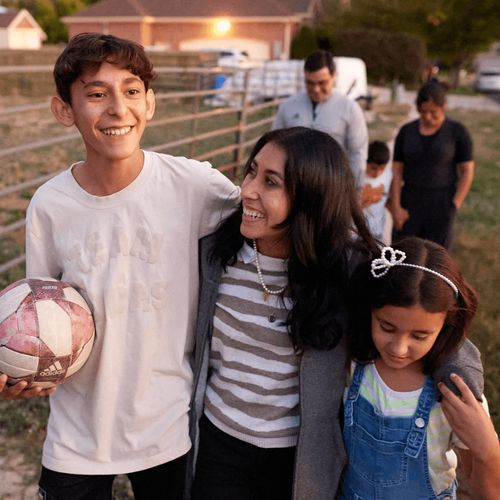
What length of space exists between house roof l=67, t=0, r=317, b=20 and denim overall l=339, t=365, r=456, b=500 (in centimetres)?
3476

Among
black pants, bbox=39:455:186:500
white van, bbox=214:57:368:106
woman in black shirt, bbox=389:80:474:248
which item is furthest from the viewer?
white van, bbox=214:57:368:106


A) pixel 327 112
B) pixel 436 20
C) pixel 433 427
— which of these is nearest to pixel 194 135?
pixel 327 112

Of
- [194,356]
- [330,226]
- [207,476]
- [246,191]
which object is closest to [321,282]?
[330,226]

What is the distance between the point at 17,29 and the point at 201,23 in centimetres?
1401

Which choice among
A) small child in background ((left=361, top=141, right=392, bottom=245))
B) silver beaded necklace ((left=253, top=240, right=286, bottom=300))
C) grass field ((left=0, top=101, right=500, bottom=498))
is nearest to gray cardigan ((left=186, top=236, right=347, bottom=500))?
silver beaded necklace ((left=253, top=240, right=286, bottom=300))

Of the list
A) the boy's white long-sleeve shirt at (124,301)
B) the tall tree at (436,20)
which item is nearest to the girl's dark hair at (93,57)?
the boy's white long-sleeve shirt at (124,301)

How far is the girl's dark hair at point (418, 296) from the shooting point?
1.74m

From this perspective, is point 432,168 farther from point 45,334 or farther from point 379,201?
point 45,334

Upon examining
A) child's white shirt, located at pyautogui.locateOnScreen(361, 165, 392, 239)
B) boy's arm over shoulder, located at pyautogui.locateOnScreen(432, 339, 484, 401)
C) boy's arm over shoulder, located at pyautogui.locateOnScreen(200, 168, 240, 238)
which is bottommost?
child's white shirt, located at pyautogui.locateOnScreen(361, 165, 392, 239)

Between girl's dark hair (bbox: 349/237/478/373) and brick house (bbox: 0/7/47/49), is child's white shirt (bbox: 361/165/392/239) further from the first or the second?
brick house (bbox: 0/7/47/49)

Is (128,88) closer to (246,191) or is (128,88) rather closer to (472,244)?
(246,191)

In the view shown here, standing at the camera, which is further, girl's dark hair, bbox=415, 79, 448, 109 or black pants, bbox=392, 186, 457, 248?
black pants, bbox=392, 186, 457, 248

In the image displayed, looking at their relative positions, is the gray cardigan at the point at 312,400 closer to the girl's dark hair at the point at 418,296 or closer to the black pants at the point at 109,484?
the girl's dark hair at the point at 418,296

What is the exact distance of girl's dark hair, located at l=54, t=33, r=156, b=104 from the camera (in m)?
1.72
